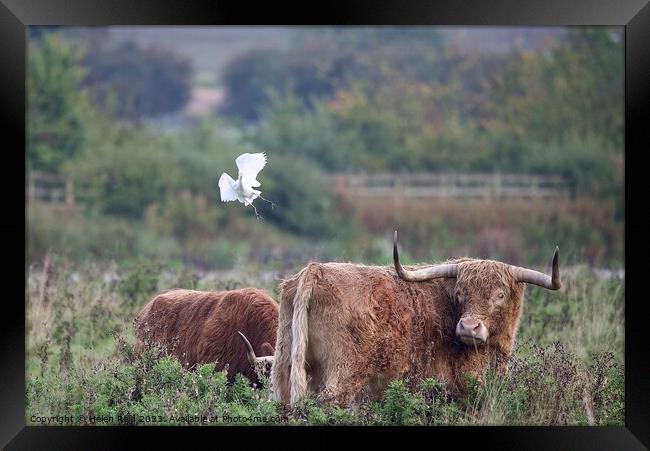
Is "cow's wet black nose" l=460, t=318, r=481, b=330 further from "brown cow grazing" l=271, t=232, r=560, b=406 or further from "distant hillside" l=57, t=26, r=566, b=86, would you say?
"distant hillside" l=57, t=26, r=566, b=86

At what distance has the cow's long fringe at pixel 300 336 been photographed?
8.61m

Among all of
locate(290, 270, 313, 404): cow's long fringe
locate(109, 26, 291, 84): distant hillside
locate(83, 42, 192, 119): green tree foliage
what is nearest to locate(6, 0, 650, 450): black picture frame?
locate(290, 270, 313, 404): cow's long fringe

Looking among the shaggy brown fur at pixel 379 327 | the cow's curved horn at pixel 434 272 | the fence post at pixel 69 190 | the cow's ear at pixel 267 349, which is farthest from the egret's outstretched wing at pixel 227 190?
the fence post at pixel 69 190

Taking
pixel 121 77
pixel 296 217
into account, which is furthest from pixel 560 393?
pixel 121 77

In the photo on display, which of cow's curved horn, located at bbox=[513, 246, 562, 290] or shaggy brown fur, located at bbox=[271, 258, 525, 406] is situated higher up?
→ cow's curved horn, located at bbox=[513, 246, 562, 290]

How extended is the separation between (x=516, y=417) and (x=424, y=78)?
197 feet

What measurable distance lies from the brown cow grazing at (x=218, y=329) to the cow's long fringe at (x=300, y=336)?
93cm

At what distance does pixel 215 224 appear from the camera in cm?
3419

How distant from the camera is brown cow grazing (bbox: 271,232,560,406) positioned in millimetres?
8711

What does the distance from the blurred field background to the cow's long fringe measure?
199 millimetres

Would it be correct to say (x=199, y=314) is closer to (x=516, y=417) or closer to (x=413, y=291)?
(x=413, y=291)

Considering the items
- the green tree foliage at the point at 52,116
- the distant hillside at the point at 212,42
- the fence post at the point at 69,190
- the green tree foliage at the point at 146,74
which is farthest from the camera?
the distant hillside at the point at 212,42

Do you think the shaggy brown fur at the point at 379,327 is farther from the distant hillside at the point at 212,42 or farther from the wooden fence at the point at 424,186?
the distant hillside at the point at 212,42

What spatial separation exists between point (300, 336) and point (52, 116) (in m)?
36.6
